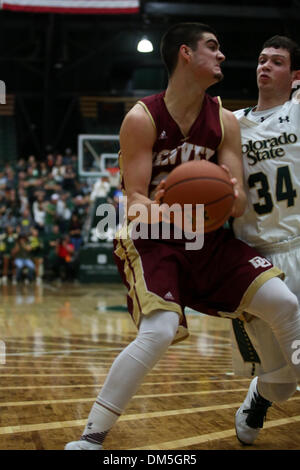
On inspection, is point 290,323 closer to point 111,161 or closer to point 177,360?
point 177,360

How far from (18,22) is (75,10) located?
706cm

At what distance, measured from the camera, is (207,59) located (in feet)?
9.86

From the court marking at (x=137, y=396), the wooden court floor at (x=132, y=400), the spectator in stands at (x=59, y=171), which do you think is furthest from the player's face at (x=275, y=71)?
the spectator in stands at (x=59, y=171)

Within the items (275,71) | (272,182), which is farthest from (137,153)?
(275,71)

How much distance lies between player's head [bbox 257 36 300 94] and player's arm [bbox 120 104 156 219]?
2.58ft

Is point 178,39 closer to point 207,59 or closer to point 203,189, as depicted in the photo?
point 207,59

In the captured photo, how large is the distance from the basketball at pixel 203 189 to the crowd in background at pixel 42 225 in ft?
42.9

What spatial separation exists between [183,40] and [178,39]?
1.2 inches

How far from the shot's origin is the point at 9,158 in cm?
2562

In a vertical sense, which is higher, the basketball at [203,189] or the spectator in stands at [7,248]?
the basketball at [203,189]

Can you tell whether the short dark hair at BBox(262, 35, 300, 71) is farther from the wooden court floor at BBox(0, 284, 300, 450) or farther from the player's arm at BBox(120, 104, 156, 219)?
the wooden court floor at BBox(0, 284, 300, 450)

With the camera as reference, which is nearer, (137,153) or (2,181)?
(137,153)

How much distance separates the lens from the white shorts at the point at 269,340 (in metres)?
3.13

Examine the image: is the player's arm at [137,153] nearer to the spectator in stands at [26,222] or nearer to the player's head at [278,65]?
the player's head at [278,65]
